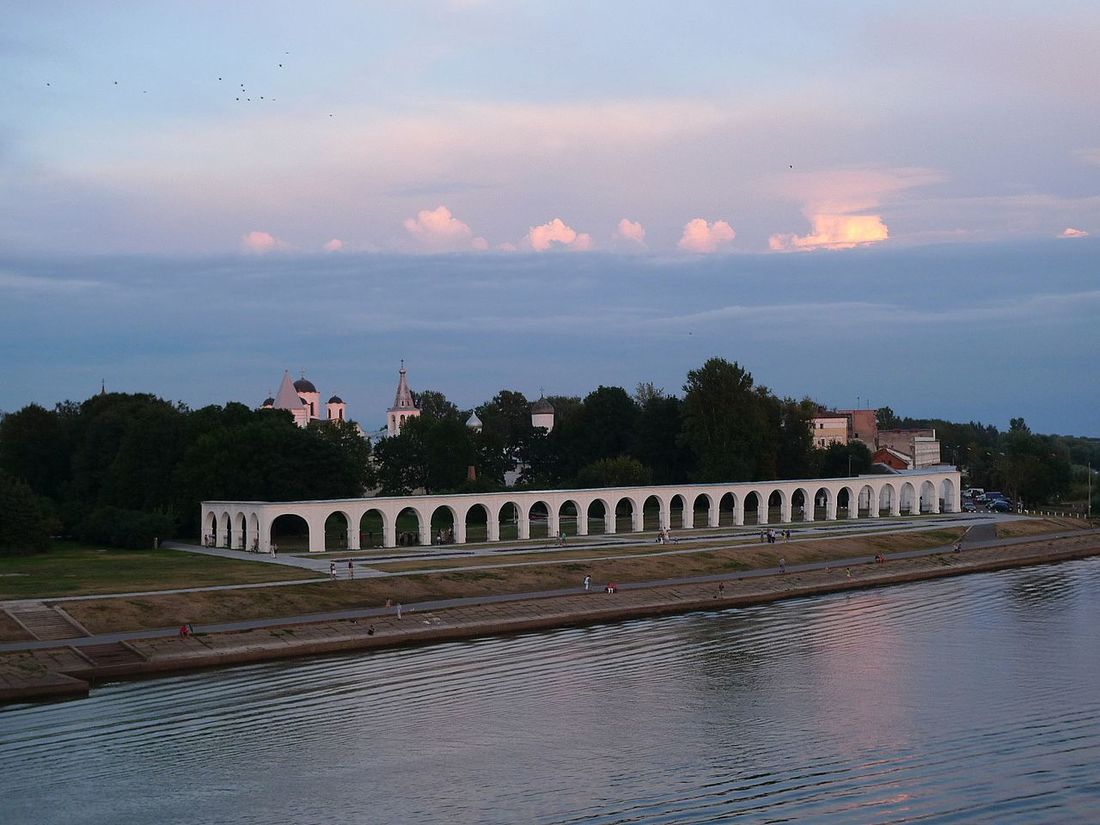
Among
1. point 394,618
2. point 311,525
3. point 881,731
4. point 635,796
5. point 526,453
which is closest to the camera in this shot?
point 635,796

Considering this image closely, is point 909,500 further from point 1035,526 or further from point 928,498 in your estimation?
point 1035,526

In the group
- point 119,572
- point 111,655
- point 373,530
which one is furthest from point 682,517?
point 111,655

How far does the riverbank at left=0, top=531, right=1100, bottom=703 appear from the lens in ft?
110

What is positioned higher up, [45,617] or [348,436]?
[348,436]

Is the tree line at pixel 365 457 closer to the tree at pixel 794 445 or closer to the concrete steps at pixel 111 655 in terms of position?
the tree at pixel 794 445

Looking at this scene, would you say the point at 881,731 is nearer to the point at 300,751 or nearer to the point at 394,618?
the point at 300,751

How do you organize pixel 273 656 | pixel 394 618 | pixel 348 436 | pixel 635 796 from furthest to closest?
pixel 348 436
pixel 394 618
pixel 273 656
pixel 635 796

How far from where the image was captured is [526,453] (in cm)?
10688

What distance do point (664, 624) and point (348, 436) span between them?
2023 inches

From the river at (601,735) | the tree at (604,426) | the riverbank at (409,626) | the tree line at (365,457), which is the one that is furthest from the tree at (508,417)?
the river at (601,735)

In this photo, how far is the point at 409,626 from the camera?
131 ft

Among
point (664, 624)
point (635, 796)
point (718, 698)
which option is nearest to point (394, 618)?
point (664, 624)

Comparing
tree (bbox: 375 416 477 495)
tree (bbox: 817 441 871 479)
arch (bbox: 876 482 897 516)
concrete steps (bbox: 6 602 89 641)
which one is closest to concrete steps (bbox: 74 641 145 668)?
concrete steps (bbox: 6 602 89 641)

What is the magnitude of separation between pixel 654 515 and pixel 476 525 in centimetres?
1064
